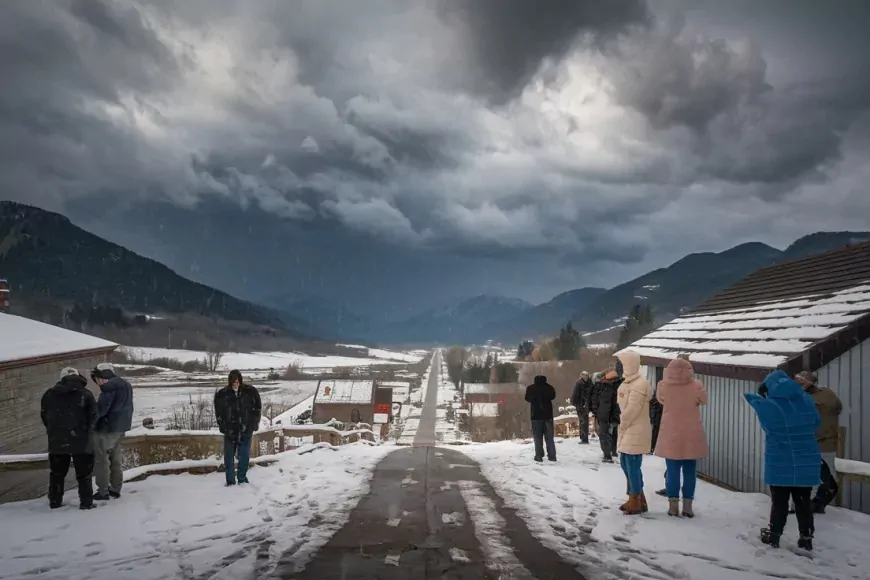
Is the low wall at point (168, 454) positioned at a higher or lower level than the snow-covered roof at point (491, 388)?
→ higher

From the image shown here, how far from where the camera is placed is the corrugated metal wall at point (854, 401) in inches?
341

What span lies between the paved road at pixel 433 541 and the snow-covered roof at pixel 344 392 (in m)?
47.5

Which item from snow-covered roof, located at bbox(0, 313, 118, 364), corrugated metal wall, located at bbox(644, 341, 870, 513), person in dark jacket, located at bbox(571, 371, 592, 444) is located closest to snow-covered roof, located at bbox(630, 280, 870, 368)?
corrugated metal wall, located at bbox(644, 341, 870, 513)

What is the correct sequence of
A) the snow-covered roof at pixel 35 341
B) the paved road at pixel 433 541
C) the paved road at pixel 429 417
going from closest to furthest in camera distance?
the paved road at pixel 433 541 → the snow-covered roof at pixel 35 341 → the paved road at pixel 429 417

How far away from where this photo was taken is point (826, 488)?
7.11 meters

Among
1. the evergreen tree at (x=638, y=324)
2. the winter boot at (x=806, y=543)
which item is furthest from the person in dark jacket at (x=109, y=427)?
the evergreen tree at (x=638, y=324)

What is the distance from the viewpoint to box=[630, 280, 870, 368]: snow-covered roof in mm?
9336

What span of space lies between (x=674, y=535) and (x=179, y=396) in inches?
1880

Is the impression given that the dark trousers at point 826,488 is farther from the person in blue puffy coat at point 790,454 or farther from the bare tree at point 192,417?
the bare tree at point 192,417

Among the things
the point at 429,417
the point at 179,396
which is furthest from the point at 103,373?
the point at 429,417

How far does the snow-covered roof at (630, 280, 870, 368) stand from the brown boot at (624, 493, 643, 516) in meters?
3.57

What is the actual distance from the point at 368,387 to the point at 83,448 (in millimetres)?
52029

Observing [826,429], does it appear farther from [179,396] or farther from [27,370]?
[179,396]

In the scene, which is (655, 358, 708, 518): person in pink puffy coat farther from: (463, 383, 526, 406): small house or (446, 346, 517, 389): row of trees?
(446, 346, 517, 389): row of trees
